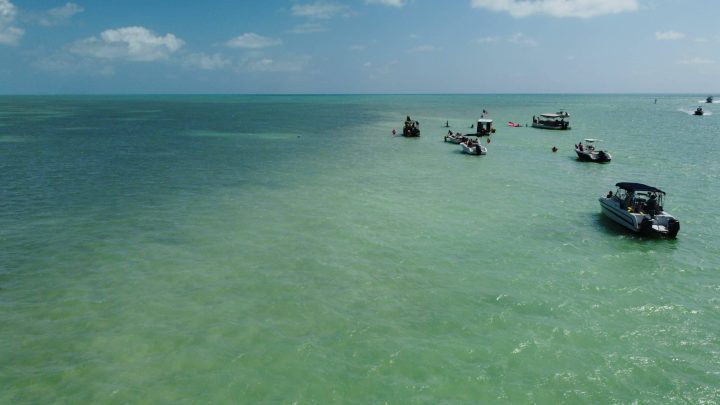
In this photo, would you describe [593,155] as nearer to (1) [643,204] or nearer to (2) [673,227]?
(1) [643,204]

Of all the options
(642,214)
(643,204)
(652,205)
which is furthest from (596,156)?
(642,214)

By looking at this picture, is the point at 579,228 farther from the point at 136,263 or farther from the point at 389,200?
the point at 136,263

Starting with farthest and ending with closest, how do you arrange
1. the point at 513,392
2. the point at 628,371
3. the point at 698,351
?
the point at 698,351, the point at 628,371, the point at 513,392

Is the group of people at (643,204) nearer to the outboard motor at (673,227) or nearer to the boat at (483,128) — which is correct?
the outboard motor at (673,227)

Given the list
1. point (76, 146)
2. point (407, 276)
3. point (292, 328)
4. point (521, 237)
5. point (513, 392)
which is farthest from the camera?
point (76, 146)

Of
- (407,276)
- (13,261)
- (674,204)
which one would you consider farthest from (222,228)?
(674,204)
